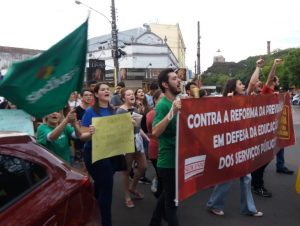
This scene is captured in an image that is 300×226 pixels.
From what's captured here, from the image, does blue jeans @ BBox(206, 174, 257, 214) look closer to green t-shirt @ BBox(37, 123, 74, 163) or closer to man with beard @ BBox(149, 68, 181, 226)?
man with beard @ BBox(149, 68, 181, 226)

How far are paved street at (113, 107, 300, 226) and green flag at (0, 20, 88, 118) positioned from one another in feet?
7.84

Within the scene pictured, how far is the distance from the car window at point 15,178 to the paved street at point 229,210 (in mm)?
2771

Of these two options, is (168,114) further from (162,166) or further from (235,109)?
(235,109)

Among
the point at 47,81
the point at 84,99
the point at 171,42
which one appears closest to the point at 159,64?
the point at 171,42

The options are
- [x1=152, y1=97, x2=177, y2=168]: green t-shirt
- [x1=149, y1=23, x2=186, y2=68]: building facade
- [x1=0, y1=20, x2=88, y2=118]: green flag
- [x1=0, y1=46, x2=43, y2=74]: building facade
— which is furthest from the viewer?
[x1=149, y1=23, x2=186, y2=68]: building facade

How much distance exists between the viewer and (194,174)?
425cm

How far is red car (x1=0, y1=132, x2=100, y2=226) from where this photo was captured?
7.97 feet

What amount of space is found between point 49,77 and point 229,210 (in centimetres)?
341

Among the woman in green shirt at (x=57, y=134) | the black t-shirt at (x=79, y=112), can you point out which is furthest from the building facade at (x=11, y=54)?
the woman in green shirt at (x=57, y=134)

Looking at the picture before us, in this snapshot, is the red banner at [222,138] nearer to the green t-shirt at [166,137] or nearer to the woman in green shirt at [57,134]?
the green t-shirt at [166,137]

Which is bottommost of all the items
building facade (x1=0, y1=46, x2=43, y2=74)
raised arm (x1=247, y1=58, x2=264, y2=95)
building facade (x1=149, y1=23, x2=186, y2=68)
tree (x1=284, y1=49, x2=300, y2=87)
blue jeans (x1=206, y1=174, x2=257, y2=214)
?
blue jeans (x1=206, y1=174, x2=257, y2=214)

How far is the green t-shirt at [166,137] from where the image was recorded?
4.01m

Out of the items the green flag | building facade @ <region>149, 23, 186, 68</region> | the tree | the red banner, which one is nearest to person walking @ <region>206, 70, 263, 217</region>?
the red banner

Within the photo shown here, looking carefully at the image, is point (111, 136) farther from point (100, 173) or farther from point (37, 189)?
point (37, 189)
